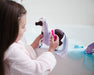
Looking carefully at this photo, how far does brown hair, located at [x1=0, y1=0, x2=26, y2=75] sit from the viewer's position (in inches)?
19.2

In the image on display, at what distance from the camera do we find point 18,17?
0.53 m

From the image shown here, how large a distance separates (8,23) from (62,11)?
1332mm

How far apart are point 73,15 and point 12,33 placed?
1.36 meters

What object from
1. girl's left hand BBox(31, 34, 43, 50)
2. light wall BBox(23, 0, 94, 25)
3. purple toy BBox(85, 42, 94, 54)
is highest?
light wall BBox(23, 0, 94, 25)

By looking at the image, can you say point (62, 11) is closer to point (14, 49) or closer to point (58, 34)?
point (58, 34)

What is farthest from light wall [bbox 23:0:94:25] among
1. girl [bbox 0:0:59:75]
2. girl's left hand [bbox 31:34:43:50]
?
girl [bbox 0:0:59:75]

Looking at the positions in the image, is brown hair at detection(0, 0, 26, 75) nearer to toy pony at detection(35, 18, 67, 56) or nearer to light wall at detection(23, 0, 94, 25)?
toy pony at detection(35, 18, 67, 56)

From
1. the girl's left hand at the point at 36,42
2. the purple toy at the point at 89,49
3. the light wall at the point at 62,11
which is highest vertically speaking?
the light wall at the point at 62,11

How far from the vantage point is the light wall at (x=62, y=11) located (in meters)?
1.69

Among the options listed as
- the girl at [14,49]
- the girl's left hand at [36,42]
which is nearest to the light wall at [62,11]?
the girl's left hand at [36,42]

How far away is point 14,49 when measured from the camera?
0.56 metres

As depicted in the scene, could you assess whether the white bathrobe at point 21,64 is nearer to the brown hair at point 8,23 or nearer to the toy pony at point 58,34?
the brown hair at point 8,23

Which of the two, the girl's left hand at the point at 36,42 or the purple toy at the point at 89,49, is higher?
the girl's left hand at the point at 36,42

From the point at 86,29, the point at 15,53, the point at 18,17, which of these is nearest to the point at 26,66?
the point at 15,53
